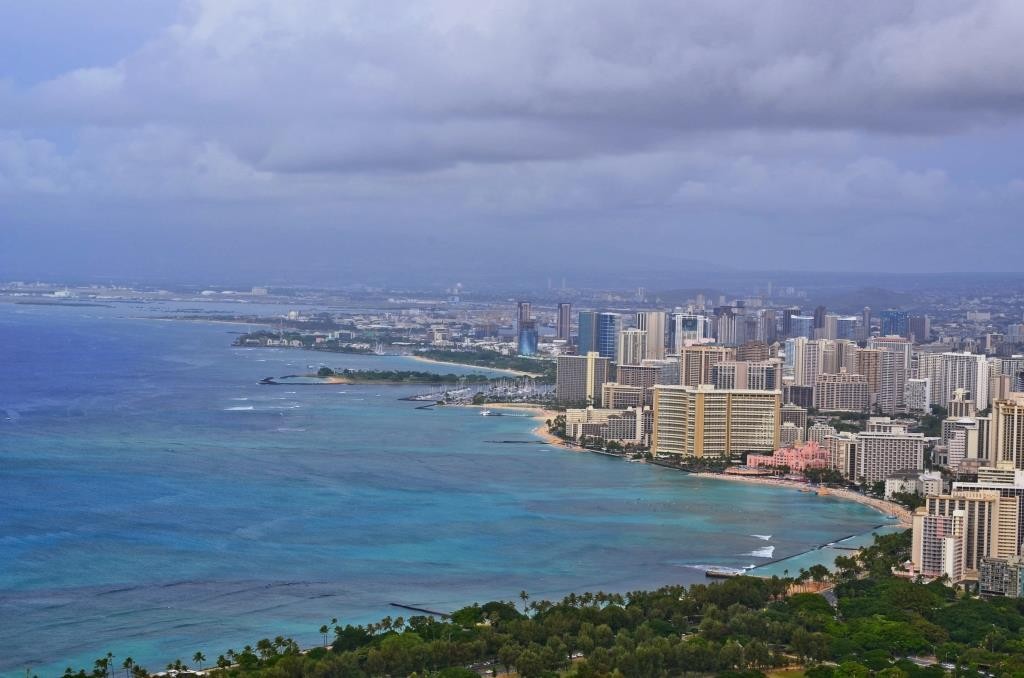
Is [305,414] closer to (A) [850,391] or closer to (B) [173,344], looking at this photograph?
(A) [850,391]

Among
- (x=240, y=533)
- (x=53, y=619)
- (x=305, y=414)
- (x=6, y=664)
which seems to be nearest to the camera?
(x=6, y=664)

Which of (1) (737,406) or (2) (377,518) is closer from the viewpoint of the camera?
(2) (377,518)

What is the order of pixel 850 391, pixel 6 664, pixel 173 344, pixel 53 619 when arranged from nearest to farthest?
pixel 6 664, pixel 53 619, pixel 850 391, pixel 173 344

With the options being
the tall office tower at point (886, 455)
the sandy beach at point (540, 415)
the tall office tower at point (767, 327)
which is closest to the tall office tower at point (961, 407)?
the tall office tower at point (886, 455)

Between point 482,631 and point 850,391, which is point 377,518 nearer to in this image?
A: point 482,631

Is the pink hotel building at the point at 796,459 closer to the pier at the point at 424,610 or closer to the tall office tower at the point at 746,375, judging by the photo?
the tall office tower at the point at 746,375

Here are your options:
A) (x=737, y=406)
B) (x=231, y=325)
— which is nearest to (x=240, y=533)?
(x=737, y=406)

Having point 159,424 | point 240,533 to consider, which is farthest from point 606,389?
point 240,533
